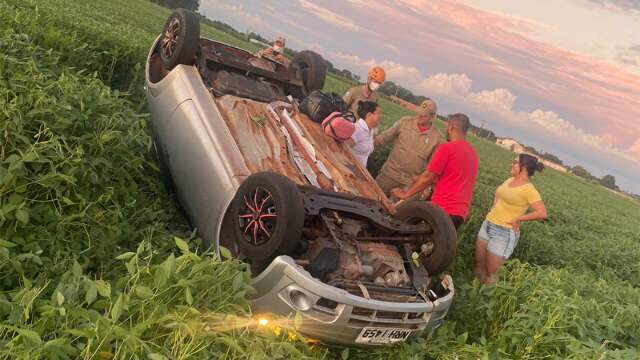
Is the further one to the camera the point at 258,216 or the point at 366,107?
the point at 366,107

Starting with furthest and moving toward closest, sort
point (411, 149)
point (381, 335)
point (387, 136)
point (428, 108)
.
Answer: point (387, 136)
point (411, 149)
point (428, 108)
point (381, 335)

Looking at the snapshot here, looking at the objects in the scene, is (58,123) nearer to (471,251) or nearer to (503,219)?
(503,219)

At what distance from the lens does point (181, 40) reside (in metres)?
5.36

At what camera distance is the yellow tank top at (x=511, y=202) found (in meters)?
5.65

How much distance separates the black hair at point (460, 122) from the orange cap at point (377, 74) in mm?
1760

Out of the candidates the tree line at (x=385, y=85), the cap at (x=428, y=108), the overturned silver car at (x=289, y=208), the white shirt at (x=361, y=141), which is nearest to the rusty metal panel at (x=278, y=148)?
the overturned silver car at (x=289, y=208)

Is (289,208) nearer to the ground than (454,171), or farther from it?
nearer to the ground

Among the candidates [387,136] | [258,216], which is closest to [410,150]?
[387,136]

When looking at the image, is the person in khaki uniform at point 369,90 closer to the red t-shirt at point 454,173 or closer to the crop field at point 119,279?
the red t-shirt at point 454,173

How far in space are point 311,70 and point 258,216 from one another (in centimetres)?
360

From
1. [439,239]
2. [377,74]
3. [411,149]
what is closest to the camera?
[439,239]

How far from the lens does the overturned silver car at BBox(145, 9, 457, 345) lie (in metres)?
3.40

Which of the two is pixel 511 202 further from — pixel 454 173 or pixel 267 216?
pixel 267 216

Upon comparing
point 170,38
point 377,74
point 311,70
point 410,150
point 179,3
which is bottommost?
point 410,150
